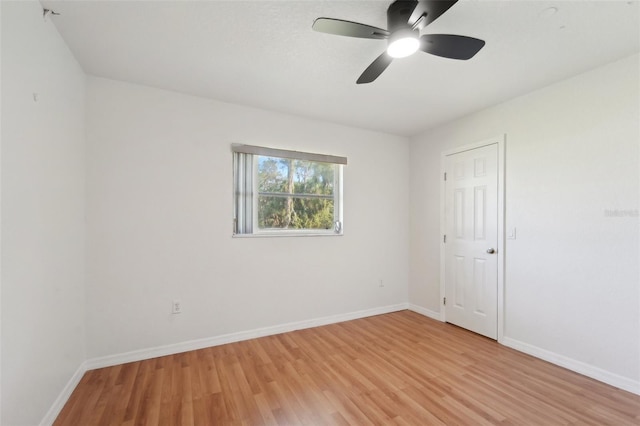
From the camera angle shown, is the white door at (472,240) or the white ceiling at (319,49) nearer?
the white ceiling at (319,49)

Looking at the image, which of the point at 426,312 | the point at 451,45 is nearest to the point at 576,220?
the point at 451,45

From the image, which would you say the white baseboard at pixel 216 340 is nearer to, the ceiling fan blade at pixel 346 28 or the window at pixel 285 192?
the window at pixel 285 192

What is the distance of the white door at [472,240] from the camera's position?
9.86ft

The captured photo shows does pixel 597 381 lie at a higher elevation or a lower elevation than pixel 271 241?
lower

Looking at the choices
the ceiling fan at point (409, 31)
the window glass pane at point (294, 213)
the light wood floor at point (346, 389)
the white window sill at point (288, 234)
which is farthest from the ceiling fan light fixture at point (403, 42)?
the light wood floor at point (346, 389)

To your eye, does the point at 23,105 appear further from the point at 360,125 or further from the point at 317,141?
the point at 360,125

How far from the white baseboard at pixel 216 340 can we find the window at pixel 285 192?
3.56ft

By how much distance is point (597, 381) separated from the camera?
219 centimetres

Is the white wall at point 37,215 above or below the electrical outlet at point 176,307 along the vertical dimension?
above

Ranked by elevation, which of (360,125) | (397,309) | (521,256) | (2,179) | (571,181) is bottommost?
(397,309)

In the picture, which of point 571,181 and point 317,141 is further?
point 317,141

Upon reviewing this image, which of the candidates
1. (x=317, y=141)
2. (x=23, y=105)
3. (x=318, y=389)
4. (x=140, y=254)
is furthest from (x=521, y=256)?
(x=23, y=105)

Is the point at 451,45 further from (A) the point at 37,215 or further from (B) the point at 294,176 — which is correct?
(A) the point at 37,215

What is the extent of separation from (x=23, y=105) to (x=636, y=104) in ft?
13.3
